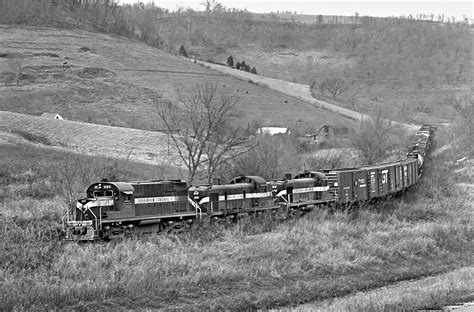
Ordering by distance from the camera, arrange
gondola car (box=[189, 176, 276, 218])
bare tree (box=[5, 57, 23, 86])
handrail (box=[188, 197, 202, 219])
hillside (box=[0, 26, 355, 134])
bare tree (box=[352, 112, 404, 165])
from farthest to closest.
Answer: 1. bare tree (box=[5, 57, 23, 86])
2. hillside (box=[0, 26, 355, 134])
3. bare tree (box=[352, 112, 404, 165])
4. gondola car (box=[189, 176, 276, 218])
5. handrail (box=[188, 197, 202, 219])

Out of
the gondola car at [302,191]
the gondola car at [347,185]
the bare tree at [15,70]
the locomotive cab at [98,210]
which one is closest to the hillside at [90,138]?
the gondola car at [347,185]

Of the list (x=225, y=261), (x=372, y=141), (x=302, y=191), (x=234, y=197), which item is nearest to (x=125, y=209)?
(x=225, y=261)

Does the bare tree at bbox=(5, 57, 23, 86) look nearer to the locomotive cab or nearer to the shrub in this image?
the shrub

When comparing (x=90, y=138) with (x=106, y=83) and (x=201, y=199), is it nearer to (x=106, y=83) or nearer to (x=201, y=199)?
(x=201, y=199)

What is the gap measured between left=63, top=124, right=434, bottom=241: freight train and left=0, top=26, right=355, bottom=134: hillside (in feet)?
142

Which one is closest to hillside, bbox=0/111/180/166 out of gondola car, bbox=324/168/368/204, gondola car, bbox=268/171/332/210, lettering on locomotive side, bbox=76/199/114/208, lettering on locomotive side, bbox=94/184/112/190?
gondola car, bbox=324/168/368/204

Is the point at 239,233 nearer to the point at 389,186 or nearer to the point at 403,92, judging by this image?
the point at 389,186

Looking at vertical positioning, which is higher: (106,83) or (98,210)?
(106,83)

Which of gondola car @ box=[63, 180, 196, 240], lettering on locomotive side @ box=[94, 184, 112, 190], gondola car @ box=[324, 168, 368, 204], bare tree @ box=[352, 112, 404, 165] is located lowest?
bare tree @ box=[352, 112, 404, 165]

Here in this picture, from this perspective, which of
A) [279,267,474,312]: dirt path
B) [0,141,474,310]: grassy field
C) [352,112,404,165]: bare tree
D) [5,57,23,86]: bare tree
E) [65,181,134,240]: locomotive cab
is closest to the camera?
[279,267,474,312]: dirt path

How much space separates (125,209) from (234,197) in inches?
264

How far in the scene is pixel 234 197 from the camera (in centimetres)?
2973

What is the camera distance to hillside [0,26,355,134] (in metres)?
81.9

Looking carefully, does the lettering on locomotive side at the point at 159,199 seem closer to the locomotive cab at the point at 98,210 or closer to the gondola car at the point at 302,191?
the locomotive cab at the point at 98,210
